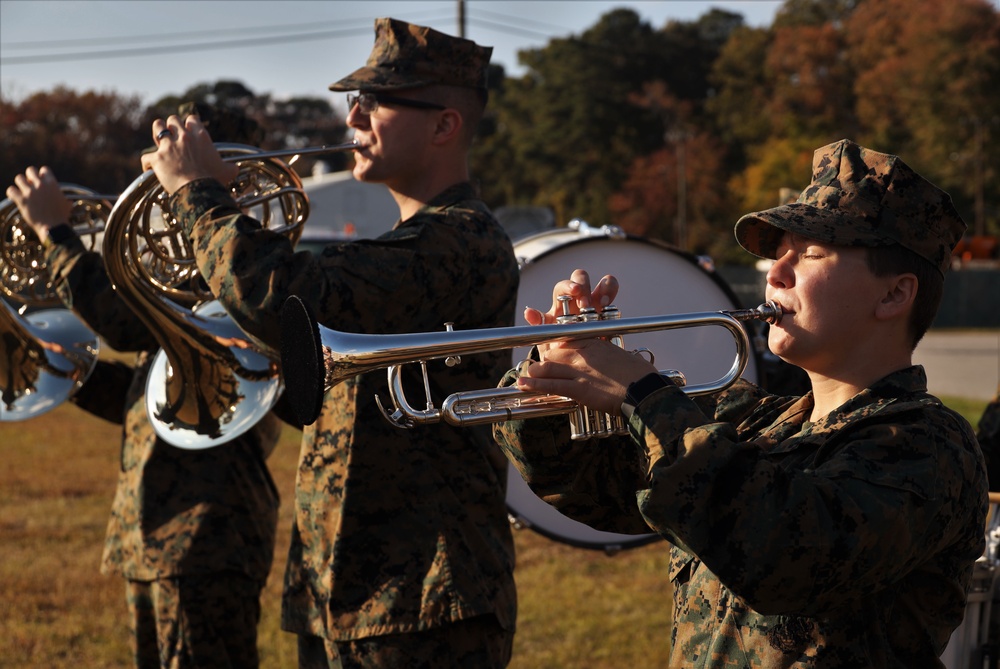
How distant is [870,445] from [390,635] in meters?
1.51

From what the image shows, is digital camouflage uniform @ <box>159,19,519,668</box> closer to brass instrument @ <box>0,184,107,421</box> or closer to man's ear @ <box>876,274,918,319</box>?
man's ear @ <box>876,274,918,319</box>

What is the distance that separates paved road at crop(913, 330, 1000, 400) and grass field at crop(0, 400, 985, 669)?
19.0 feet

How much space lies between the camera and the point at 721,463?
1836mm

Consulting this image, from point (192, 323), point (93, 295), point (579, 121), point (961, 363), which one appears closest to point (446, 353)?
point (192, 323)

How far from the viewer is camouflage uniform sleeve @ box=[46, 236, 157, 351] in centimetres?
403

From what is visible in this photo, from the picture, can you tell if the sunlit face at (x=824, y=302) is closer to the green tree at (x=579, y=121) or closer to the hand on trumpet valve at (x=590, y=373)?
the hand on trumpet valve at (x=590, y=373)

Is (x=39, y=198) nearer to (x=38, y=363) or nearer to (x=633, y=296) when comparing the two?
(x=38, y=363)

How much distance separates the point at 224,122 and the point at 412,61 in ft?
4.39

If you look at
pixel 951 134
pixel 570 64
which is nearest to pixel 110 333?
pixel 951 134

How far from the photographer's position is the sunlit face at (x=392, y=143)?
11.1 feet

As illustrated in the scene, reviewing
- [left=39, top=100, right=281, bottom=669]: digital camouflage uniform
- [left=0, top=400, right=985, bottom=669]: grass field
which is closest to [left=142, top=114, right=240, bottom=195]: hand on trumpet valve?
[left=39, top=100, right=281, bottom=669]: digital camouflage uniform

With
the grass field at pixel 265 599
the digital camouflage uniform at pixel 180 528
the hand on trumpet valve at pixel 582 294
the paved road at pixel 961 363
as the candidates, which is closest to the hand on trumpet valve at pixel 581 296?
the hand on trumpet valve at pixel 582 294

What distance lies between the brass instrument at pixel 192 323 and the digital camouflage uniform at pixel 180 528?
0.28 meters

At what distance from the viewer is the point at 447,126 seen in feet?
11.3
